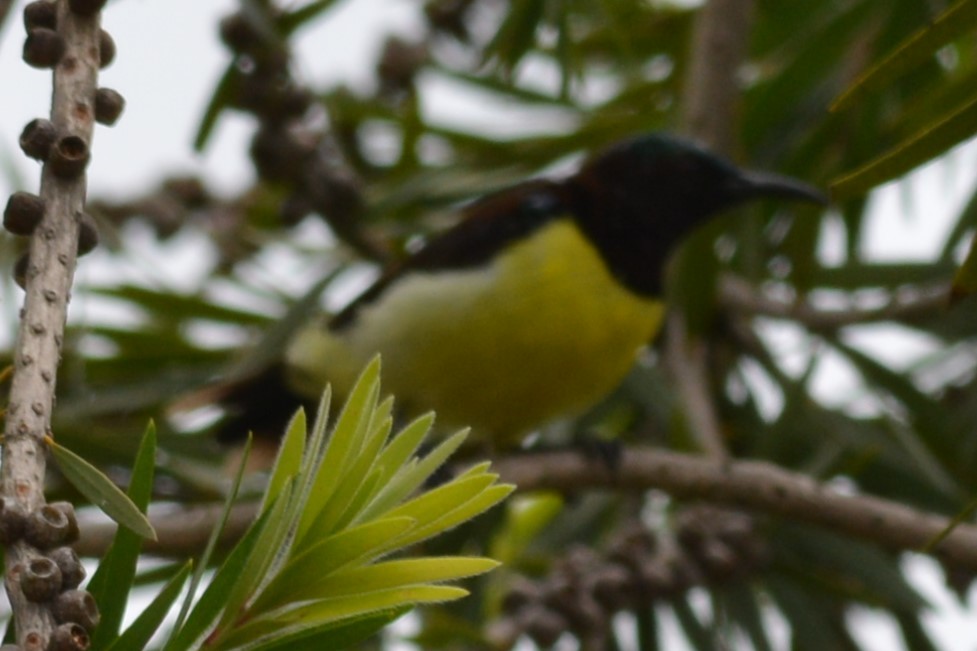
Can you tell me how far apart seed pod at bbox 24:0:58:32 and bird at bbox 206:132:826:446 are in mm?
1601

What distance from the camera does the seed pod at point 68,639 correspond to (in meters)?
0.56

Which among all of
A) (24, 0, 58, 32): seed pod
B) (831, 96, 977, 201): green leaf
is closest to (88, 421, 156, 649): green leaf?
(24, 0, 58, 32): seed pod

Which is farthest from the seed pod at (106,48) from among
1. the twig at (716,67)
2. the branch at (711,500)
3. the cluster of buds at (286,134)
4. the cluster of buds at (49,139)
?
the twig at (716,67)

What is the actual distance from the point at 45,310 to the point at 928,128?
46cm

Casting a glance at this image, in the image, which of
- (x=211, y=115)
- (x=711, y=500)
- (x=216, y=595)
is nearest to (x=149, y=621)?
(x=216, y=595)

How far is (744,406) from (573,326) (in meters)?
0.28

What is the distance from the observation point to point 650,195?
2.77 meters

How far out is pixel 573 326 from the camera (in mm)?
2371

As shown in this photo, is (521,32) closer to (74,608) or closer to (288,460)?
(288,460)

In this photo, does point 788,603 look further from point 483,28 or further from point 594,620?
point 483,28

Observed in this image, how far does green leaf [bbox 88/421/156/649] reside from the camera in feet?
2.22

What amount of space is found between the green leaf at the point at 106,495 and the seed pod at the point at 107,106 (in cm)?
18

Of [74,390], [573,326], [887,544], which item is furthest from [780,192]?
[74,390]

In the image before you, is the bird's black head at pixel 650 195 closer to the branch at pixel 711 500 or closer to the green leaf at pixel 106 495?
the branch at pixel 711 500
